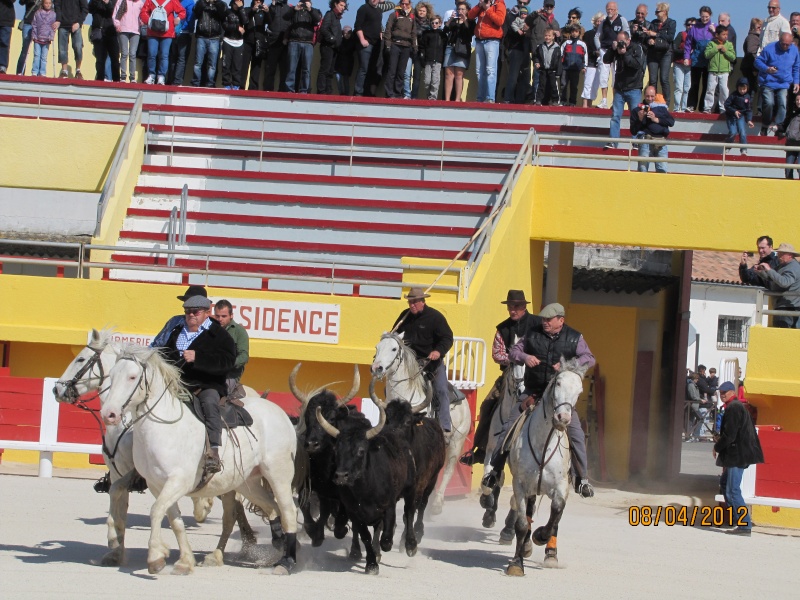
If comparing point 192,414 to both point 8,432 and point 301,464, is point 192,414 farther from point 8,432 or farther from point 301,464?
point 8,432

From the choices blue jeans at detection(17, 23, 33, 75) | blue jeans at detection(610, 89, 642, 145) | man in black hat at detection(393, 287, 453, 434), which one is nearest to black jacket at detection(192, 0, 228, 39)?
blue jeans at detection(17, 23, 33, 75)

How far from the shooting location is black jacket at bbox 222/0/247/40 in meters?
24.6

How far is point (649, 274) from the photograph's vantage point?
26.3m

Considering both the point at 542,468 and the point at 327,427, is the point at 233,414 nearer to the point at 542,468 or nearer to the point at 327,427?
the point at 327,427

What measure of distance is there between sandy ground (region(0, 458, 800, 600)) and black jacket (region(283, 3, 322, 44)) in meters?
11.2

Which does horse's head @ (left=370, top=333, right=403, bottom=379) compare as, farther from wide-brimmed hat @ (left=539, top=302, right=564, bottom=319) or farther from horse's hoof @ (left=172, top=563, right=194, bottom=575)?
horse's hoof @ (left=172, top=563, right=194, bottom=575)

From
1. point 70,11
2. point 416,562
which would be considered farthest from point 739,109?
point 416,562

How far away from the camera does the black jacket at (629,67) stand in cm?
2227

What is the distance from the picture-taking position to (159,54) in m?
25.6

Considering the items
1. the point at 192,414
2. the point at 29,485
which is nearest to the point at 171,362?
the point at 192,414

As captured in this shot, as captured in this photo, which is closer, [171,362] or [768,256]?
[171,362]

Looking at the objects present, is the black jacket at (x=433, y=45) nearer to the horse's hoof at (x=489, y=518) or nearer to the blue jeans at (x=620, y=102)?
the blue jeans at (x=620, y=102)

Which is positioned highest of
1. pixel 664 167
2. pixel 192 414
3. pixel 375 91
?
pixel 375 91

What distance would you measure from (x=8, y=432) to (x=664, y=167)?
11.2 m
